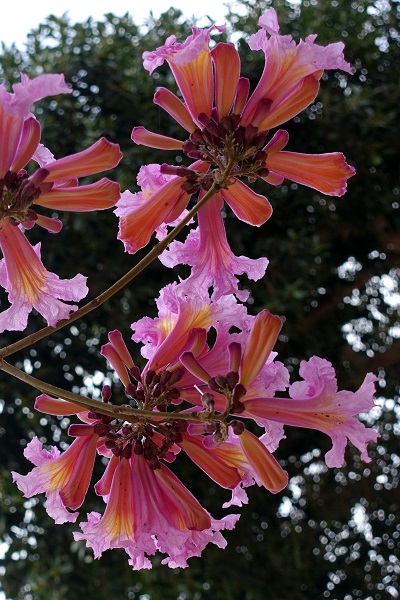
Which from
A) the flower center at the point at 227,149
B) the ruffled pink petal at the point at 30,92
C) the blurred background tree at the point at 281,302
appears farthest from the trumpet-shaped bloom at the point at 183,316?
the blurred background tree at the point at 281,302

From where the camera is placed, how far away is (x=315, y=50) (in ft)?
2.30

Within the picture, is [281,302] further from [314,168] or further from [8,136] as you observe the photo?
[8,136]

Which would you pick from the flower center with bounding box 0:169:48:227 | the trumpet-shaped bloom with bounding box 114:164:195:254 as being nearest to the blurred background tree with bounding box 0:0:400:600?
the trumpet-shaped bloom with bounding box 114:164:195:254

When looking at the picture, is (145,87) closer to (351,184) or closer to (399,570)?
(351,184)

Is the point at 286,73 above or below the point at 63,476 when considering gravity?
above

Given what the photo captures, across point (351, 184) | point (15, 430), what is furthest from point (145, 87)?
point (15, 430)

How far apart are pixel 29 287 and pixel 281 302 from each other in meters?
1.57

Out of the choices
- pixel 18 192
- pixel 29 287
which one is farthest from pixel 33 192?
Answer: pixel 29 287

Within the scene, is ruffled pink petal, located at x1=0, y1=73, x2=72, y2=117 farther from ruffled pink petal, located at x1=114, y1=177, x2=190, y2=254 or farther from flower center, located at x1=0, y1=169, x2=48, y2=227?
ruffled pink petal, located at x1=114, y1=177, x2=190, y2=254

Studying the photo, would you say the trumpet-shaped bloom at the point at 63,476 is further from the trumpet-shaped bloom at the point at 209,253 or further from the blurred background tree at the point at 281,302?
the blurred background tree at the point at 281,302

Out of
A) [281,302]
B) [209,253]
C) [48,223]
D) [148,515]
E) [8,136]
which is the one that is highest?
[8,136]

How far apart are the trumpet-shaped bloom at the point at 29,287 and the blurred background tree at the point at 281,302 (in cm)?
143

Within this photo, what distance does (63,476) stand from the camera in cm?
76

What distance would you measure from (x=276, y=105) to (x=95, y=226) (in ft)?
5.10
